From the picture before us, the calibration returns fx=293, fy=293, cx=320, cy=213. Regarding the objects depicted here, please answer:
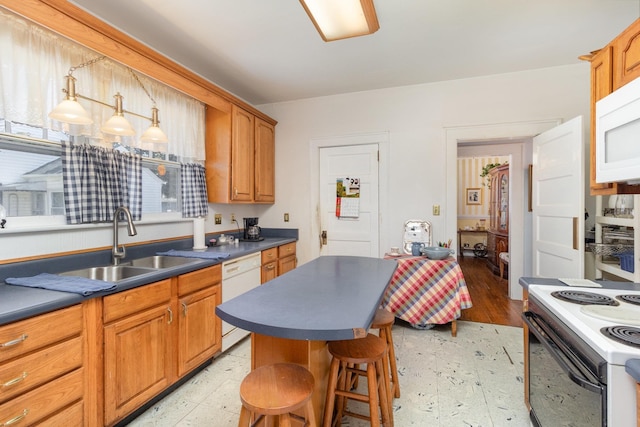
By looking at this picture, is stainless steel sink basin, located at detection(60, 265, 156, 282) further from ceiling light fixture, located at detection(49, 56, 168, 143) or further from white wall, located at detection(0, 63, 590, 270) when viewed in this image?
ceiling light fixture, located at detection(49, 56, 168, 143)

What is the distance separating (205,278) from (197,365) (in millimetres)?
631

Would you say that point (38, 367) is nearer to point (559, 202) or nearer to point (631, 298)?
point (631, 298)

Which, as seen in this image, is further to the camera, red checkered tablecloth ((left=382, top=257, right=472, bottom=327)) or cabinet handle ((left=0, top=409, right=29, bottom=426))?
red checkered tablecloth ((left=382, top=257, right=472, bottom=327))

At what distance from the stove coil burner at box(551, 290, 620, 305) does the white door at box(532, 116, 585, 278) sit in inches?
49.8

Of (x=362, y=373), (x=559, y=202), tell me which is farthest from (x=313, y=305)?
(x=559, y=202)

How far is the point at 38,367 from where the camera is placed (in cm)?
124

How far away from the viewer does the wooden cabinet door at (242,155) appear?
306 cm

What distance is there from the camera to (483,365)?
91.4 inches

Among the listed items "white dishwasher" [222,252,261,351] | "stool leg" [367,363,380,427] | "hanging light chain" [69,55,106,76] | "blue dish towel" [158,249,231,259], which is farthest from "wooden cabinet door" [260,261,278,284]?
"hanging light chain" [69,55,106,76]

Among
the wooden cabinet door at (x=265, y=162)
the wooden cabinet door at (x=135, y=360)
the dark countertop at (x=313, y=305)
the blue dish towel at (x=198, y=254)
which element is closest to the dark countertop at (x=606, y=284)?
the dark countertop at (x=313, y=305)

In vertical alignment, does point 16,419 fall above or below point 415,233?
below

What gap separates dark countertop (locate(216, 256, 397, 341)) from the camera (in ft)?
3.22

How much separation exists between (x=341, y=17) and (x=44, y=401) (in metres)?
2.51

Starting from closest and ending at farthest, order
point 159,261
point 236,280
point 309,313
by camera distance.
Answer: point 309,313 → point 159,261 → point 236,280
